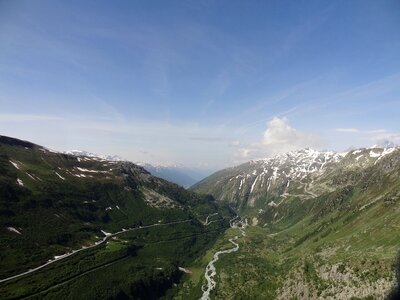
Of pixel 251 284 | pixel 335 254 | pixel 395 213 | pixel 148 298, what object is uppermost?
pixel 395 213

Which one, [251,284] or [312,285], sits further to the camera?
[251,284]

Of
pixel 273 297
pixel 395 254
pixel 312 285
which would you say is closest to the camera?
pixel 395 254

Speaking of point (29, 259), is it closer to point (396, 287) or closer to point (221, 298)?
point (221, 298)

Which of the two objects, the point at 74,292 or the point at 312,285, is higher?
the point at 312,285

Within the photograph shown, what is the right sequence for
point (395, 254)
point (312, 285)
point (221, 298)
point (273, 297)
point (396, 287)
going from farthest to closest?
1. point (221, 298)
2. point (273, 297)
3. point (312, 285)
4. point (395, 254)
5. point (396, 287)

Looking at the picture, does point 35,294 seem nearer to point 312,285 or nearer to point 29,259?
point 29,259

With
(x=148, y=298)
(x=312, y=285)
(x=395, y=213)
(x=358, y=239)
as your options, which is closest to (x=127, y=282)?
(x=148, y=298)

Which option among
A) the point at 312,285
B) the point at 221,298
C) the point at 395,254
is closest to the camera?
the point at 395,254

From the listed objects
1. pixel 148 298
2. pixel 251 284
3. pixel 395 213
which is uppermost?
pixel 395 213

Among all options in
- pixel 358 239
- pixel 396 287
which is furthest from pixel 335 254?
pixel 396 287
